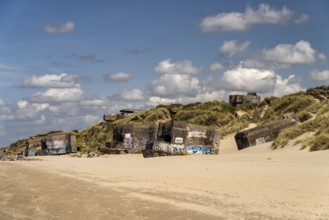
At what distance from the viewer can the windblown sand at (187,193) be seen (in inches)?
262

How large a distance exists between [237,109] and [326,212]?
90.9 ft

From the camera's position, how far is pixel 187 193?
8.36 meters

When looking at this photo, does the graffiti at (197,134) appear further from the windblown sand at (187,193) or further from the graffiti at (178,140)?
the windblown sand at (187,193)

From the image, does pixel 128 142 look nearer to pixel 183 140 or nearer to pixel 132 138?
pixel 132 138

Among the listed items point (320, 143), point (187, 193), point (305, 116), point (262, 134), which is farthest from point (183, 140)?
point (187, 193)

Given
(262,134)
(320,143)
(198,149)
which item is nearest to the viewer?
(320,143)

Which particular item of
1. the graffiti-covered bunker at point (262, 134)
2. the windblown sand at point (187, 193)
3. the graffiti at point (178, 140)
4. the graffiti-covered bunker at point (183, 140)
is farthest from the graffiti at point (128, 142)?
the windblown sand at point (187, 193)

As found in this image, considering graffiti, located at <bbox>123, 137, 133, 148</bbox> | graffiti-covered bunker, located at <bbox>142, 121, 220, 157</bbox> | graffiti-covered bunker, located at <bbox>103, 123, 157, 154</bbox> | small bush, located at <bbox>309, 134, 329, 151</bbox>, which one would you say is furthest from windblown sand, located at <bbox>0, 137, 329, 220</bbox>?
graffiti, located at <bbox>123, 137, 133, 148</bbox>

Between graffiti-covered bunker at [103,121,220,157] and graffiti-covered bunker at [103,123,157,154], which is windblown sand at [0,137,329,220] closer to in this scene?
graffiti-covered bunker at [103,121,220,157]

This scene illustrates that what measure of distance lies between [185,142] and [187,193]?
10.5 metres

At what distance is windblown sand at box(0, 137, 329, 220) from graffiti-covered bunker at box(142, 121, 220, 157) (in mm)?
6192

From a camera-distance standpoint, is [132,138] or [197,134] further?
[132,138]

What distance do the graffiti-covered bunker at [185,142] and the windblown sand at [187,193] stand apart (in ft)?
20.3

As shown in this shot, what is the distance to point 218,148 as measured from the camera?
63.1ft
